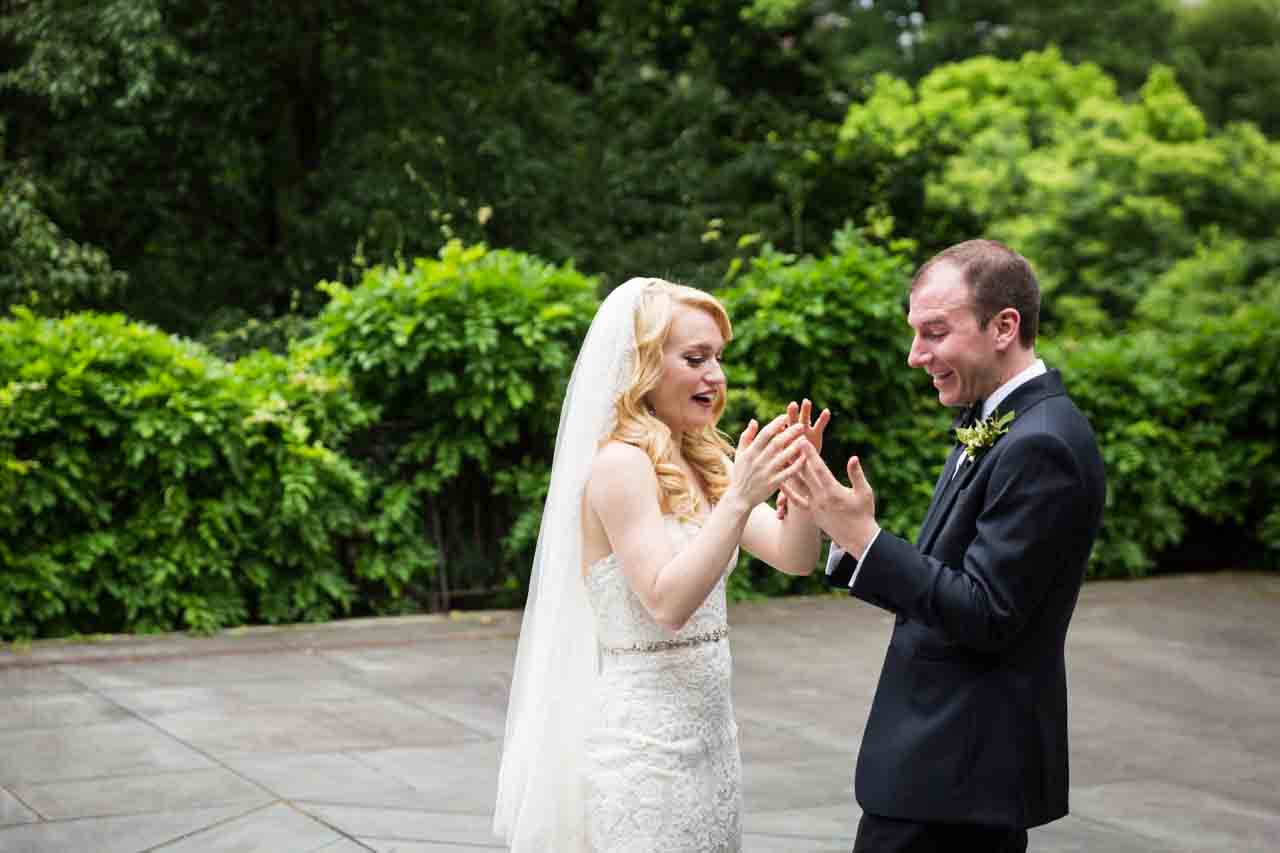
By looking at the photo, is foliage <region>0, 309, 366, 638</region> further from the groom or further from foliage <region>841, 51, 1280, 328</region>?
foliage <region>841, 51, 1280, 328</region>

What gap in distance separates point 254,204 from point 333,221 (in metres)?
1.87

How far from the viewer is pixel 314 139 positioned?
61.6 feet

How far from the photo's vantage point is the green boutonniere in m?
3.17

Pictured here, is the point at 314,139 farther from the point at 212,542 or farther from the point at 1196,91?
the point at 1196,91

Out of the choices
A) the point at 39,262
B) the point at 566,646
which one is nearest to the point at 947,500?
the point at 566,646

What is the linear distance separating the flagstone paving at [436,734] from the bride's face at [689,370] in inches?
102

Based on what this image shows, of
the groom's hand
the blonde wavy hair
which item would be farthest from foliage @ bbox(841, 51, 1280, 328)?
the groom's hand

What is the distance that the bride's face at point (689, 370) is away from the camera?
3762mm

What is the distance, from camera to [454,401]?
10.9 metres

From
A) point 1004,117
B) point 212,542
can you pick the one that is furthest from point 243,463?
point 1004,117

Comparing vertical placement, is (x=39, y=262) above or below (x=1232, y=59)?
below

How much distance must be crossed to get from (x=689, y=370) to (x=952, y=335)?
29.9 inches

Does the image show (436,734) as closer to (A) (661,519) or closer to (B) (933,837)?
(A) (661,519)

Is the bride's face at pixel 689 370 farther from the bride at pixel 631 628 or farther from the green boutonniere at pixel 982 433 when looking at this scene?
the green boutonniere at pixel 982 433
